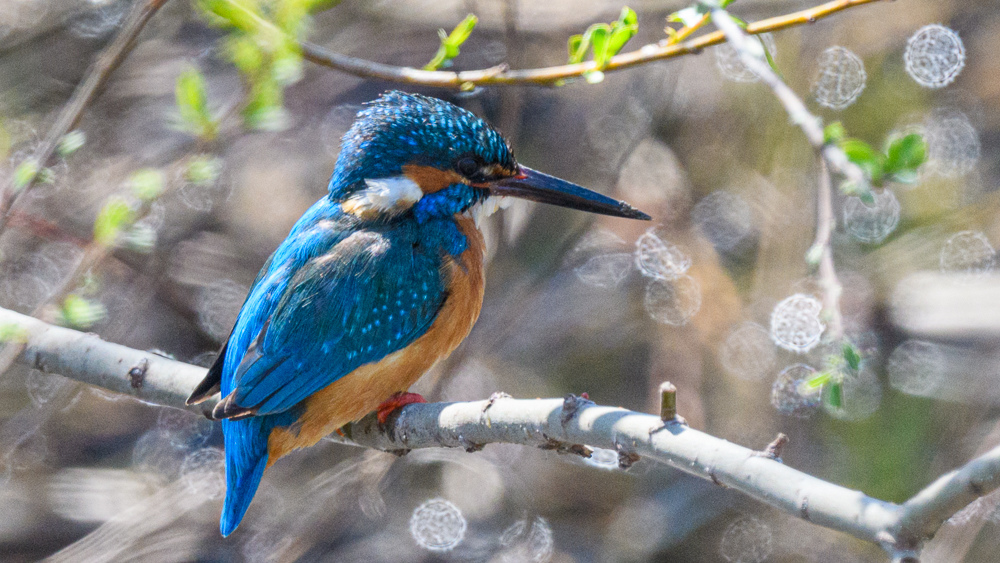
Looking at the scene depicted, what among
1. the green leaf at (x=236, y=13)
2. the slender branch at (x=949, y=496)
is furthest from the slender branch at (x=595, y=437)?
the green leaf at (x=236, y=13)

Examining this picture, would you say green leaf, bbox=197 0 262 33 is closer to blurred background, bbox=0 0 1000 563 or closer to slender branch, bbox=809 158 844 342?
slender branch, bbox=809 158 844 342

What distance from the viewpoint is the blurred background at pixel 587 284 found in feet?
11.9

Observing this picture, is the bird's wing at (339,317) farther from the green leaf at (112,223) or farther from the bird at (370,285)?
the green leaf at (112,223)

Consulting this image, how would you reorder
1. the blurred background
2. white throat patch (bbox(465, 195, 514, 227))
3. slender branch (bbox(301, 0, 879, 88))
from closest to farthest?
1. slender branch (bbox(301, 0, 879, 88))
2. white throat patch (bbox(465, 195, 514, 227))
3. the blurred background

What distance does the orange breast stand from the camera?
206cm

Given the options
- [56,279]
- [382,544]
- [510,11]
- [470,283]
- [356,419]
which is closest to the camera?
[356,419]

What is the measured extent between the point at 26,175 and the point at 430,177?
936 mm

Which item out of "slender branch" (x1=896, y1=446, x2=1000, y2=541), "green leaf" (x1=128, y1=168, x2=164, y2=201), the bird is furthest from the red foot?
"slender branch" (x1=896, y1=446, x2=1000, y2=541)

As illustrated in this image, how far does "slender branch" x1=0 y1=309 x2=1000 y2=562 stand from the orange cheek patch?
62 cm

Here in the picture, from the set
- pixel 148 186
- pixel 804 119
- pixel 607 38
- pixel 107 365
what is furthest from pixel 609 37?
pixel 107 365

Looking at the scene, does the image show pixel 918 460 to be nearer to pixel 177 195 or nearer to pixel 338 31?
pixel 338 31

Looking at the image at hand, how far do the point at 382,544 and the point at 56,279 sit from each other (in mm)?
1892

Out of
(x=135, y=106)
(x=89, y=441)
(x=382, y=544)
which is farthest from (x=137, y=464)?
(x=135, y=106)

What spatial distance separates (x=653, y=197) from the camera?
4.12 metres
